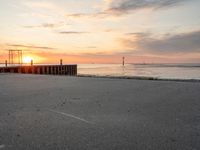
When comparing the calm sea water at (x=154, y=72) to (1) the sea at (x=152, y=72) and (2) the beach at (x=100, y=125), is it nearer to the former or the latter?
(1) the sea at (x=152, y=72)

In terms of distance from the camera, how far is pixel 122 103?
8023mm

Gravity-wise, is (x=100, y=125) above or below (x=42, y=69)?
below

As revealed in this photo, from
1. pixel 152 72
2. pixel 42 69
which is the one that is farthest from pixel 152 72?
pixel 42 69

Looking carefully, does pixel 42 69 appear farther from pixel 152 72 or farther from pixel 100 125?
pixel 100 125

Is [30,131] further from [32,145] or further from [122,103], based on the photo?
[122,103]

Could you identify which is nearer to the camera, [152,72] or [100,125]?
[100,125]

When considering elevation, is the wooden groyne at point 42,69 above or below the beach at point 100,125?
above

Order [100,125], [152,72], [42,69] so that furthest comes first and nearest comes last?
[152,72]
[42,69]
[100,125]

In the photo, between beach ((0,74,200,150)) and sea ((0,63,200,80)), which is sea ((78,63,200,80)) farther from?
beach ((0,74,200,150))

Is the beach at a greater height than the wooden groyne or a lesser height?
lesser

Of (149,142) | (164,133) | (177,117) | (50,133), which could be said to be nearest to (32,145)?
(50,133)

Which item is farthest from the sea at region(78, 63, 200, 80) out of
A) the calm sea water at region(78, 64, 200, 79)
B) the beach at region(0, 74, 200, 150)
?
the beach at region(0, 74, 200, 150)

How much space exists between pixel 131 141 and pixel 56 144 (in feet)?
3.76

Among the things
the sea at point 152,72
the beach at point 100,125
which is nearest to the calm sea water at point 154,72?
the sea at point 152,72
